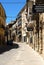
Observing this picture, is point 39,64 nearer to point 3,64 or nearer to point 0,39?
point 3,64

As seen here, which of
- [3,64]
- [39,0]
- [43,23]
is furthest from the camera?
[39,0]

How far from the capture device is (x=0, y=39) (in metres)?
65.0

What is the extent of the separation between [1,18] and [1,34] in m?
3.82

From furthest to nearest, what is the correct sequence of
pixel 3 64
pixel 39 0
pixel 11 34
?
pixel 11 34
pixel 39 0
pixel 3 64

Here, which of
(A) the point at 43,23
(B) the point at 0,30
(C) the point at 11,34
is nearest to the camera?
(A) the point at 43,23

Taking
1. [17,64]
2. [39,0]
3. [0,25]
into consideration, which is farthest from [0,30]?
[17,64]

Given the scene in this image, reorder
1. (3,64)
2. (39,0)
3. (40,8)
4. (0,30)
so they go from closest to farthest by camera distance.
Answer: (40,8)
(3,64)
(39,0)
(0,30)

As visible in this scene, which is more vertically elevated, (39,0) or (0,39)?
(39,0)

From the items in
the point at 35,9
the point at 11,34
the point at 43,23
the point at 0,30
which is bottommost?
the point at 11,34

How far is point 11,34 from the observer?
111188 mm

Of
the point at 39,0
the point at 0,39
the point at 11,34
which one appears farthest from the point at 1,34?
the point at 11,34

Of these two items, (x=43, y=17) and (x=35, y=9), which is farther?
(x=43, y=17)

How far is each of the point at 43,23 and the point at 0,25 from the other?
37407mm

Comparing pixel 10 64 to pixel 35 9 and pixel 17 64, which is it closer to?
pixel 17 64
